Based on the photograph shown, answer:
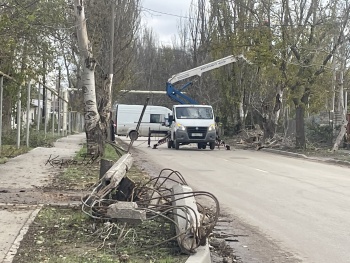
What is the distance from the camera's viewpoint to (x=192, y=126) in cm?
2850

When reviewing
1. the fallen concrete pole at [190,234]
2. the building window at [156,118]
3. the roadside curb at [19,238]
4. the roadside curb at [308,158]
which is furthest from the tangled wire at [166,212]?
the building window at [156,118]

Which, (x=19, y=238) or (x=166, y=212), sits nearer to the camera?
(x=19, y=238)

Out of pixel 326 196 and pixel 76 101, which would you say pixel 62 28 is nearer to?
pixel 326 196

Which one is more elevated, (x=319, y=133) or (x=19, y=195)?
(x=319, y=133)

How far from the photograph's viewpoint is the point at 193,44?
49.2 m

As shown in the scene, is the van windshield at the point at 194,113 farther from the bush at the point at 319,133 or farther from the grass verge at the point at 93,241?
the grass verge at the point at 93,241

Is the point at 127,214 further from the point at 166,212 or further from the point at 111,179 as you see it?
the point at 111,179

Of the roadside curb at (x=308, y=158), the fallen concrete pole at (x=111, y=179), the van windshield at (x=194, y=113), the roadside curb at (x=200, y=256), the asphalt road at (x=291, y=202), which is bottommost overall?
the roadside curb at (x=308, y=158)

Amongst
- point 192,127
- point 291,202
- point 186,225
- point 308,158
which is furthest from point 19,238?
point 192,127

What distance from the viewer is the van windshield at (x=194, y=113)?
29.5m

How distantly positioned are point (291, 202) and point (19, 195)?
529 centimetres

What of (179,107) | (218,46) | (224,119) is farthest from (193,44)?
(179,107)

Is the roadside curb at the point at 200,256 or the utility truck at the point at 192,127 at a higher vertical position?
the utility truck at the point at 192,127

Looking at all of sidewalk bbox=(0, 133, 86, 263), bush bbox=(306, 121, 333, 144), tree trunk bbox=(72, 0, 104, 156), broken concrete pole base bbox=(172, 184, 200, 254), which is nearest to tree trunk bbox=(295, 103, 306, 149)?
bush bbox=(306, 121, 333, 144)
